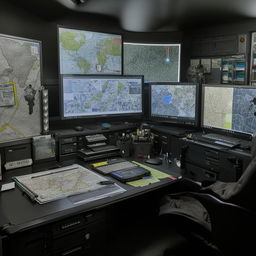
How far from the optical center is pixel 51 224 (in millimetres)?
1578

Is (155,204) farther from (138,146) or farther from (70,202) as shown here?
(70,202)

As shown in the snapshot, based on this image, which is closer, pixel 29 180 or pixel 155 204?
pixel 29 180

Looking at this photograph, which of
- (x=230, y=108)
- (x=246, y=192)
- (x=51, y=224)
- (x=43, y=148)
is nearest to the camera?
(x=246, y=192)

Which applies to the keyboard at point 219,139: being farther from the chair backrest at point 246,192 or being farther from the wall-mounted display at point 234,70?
the wall-mounted display at point 234,70

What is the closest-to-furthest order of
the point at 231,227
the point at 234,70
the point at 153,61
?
the point at 231,227 < the point at 234,70 < the point at 153,61

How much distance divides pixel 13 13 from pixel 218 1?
1.62 meters

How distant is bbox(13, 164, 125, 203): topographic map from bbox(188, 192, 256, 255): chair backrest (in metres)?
0.60

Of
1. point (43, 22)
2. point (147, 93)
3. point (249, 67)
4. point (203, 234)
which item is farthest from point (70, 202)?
point (249, 67)

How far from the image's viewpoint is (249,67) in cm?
297

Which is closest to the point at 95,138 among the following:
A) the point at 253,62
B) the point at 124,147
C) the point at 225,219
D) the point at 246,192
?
the point at 124,147

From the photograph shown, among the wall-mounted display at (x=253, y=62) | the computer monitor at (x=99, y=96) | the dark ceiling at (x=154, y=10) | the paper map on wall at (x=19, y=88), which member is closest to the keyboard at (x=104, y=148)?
the computer monitor at (x=99, y=96)

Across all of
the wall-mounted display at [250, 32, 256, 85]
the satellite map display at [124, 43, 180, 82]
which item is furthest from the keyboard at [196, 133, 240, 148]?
the satellite map display at [124, 43, 180, 82]

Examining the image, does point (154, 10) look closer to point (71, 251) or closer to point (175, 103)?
point (175, 103)

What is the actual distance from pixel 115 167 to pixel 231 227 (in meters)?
1.03
